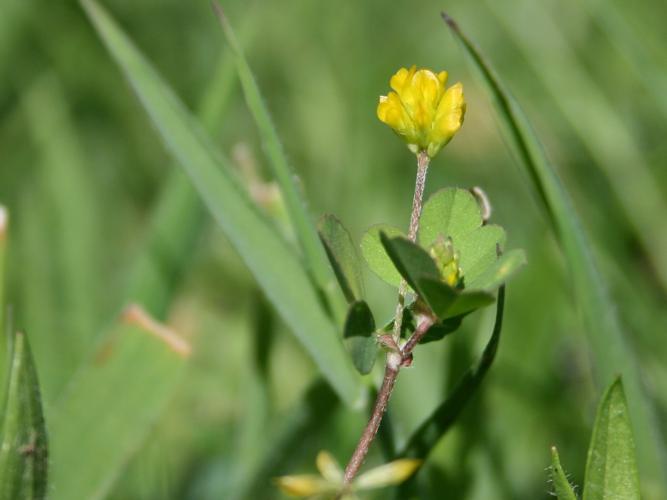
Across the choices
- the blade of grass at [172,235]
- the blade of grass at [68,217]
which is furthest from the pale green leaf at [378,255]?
the blade of grass at [68,217]

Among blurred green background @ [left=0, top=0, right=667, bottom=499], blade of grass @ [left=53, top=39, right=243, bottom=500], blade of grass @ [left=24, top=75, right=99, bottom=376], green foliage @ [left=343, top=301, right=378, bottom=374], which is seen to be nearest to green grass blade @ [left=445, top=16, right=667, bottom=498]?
blurred green background @ [left=0, top=0, right=667, bottom=499]

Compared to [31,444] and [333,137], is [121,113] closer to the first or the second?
[333,137]

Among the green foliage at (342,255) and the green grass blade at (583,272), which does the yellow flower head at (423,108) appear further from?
the green grass blade at (583,272)

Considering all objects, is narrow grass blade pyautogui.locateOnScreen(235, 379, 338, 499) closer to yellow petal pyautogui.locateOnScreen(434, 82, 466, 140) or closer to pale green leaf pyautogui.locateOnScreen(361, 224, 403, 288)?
pale green leaf pyautogui.locateOnScreen(361, 224, 403, 288)

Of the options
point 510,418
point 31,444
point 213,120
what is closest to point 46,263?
point 213,120

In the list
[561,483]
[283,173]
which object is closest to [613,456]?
[561,483]
